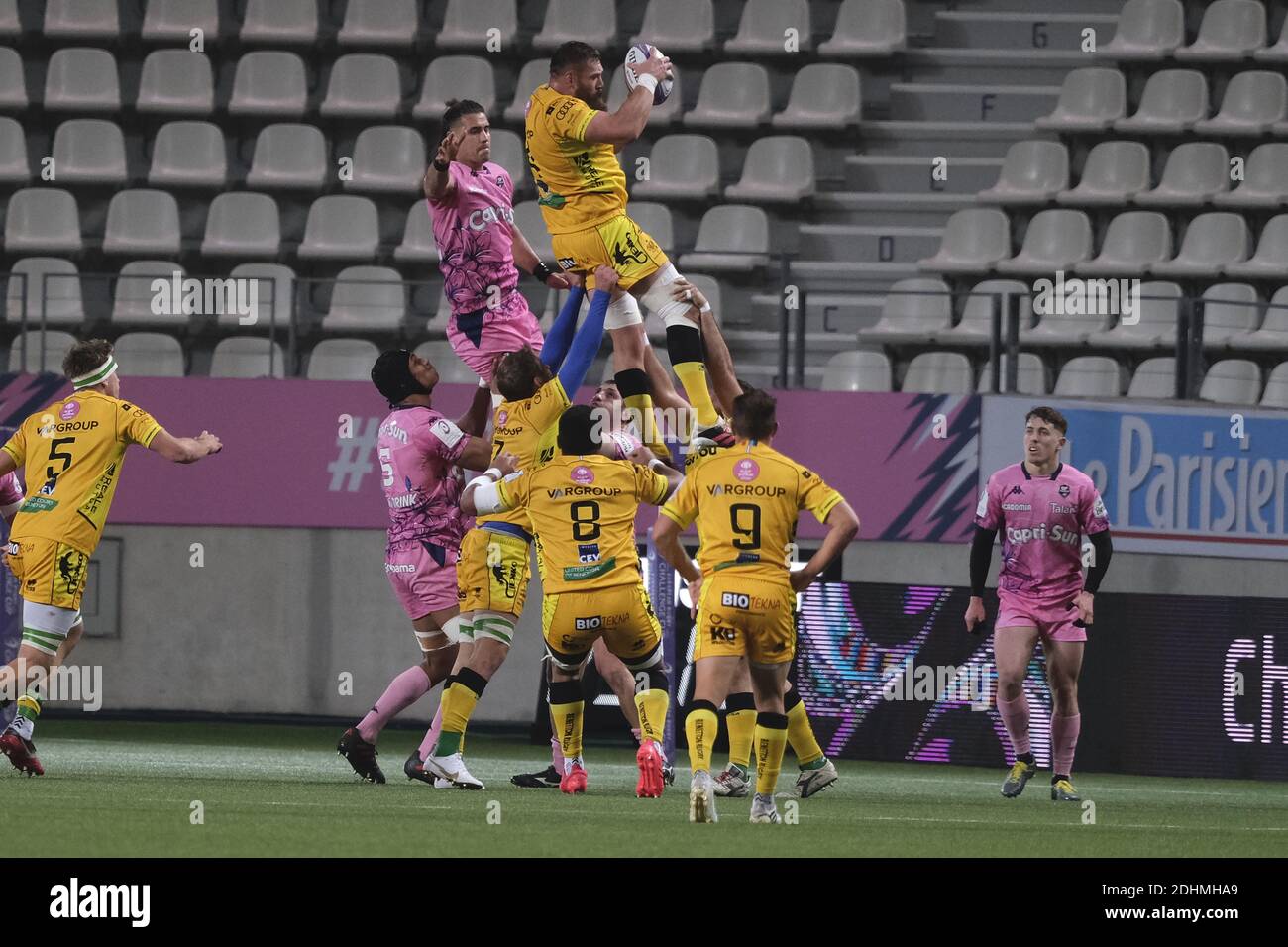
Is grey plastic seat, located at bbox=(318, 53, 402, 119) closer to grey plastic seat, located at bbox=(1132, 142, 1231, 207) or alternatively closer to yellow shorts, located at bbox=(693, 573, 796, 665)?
grey plastic seat, located at bbox=(1132, 142, 1231, 207)

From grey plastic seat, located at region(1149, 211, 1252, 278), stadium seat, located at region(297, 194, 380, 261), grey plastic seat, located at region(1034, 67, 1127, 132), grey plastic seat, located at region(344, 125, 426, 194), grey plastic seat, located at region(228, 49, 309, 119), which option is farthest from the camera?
grey plastic seat, located at region(228, 49, 309, 119)

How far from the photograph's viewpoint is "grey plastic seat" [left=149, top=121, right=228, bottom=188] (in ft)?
61.0

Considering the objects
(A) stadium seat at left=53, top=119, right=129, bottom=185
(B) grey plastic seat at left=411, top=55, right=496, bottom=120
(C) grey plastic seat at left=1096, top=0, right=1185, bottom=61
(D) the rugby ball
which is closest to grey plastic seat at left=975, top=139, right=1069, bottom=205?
(C) grey plastic seat at left=1096, top=0, right=1185, bottom=61

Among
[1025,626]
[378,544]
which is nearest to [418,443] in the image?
[1025,626]

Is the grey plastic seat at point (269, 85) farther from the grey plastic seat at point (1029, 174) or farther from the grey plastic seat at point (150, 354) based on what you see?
the grey plastic seat at point (1029, 174)

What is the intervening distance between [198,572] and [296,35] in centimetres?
546

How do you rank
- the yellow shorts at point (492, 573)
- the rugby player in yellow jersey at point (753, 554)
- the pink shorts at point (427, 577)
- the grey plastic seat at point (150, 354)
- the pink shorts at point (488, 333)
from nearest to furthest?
the rugby player in yellow jersey at point (753, 554)
the yellow shorts at point (492, 573)
the pink shorts at point (427, 577)
the pink shorts at point (488, 333)
the grey plastic seat at point (150, 354)

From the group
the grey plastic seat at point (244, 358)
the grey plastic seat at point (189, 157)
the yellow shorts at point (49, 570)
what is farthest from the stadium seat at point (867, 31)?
the yellow shorts at point (49, 570)

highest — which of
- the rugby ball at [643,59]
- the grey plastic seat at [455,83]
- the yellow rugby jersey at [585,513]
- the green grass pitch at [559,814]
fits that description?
the grey plastic seat at [455,83]

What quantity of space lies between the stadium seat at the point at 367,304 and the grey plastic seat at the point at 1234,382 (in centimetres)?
630

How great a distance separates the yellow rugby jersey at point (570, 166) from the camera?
400 inches

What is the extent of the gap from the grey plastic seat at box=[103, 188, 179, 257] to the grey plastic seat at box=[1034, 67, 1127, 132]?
7.35 meters

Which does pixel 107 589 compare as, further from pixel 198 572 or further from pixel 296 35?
pixel 296 35

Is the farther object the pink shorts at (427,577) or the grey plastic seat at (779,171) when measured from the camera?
the grey plastic seat at (779,171)
